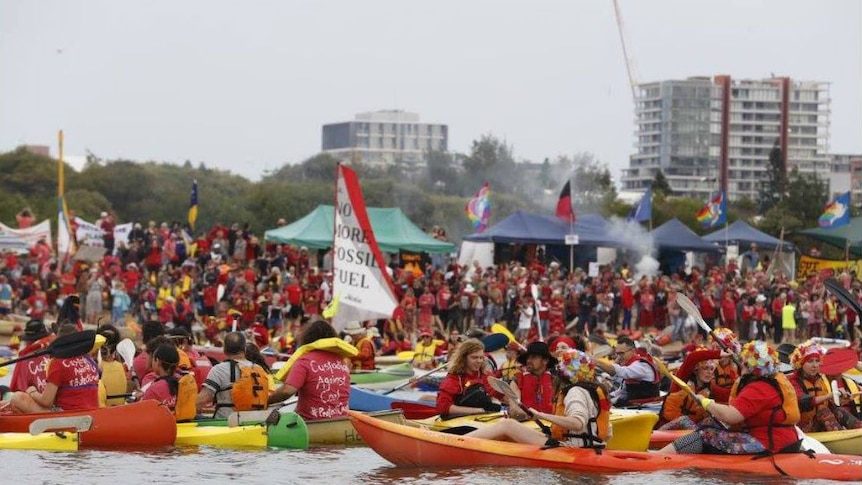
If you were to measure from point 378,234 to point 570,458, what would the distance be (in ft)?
100

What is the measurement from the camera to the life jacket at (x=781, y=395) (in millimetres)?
13047

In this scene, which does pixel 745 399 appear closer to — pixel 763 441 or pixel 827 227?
pixel 763 441

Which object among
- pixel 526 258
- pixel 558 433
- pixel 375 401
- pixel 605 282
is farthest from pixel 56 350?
pixel 526 258

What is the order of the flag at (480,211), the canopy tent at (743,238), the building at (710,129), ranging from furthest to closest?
the building at (710,129) < the flag at (480,211) < the canopy tent at (743,238)

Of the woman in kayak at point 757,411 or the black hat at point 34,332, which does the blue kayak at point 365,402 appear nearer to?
the black hat at point 34,332

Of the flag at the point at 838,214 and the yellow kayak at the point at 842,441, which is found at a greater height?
the flag at the point at 838,214

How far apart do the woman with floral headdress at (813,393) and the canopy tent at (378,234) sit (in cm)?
2745

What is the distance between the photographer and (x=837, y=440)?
15383mm

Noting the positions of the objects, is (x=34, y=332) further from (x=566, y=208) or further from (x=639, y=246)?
(x=639, y=246)

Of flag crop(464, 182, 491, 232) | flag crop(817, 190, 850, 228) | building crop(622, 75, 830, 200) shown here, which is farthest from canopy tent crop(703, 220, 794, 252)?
building crop(622, 75, 830, 200)

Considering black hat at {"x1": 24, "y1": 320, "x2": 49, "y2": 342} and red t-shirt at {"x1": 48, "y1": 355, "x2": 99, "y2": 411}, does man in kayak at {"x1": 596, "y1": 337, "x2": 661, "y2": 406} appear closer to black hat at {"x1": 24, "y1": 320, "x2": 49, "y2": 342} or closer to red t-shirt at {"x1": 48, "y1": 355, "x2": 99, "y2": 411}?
red t-shirt at {"x1": 48, "y1": 355, "x2": 99, "y2": 411}

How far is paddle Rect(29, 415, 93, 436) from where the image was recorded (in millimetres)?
15156

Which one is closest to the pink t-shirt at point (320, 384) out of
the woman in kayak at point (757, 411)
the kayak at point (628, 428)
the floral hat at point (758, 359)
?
the kayak at point (628, 428)

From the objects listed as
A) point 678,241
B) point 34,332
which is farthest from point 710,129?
point 34,332
